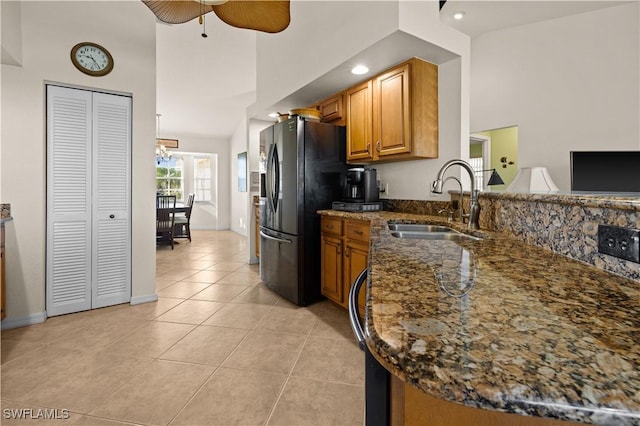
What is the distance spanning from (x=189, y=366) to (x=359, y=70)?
8.48 feet

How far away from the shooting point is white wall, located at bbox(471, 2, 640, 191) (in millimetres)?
3172

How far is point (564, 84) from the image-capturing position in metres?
3.51

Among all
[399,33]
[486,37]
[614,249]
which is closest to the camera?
[614,249]

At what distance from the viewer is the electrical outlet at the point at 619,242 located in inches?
27.5

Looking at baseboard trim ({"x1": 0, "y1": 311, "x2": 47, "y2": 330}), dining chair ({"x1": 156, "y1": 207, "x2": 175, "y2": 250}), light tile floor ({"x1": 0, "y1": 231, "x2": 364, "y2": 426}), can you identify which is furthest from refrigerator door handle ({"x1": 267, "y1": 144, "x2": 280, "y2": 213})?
dining chair ({"x1": 156, "y1": 207, "x2": 175, "y2": 250})

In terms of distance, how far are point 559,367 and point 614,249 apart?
633 mm

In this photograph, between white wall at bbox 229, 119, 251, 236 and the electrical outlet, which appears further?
white wall at bbox 229, 119, 251, 236

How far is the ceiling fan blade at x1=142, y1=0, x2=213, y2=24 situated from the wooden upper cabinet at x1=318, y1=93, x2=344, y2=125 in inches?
58.2

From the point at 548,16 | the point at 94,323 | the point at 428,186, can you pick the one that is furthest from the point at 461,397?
the point at 548,16

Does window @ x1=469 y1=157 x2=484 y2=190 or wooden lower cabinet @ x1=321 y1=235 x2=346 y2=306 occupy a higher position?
window @ x1=469 y1=157 x2=484 y2=190

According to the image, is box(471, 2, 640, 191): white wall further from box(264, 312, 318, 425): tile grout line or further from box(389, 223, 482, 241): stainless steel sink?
box(264, 312, 318, 425): tile grout line

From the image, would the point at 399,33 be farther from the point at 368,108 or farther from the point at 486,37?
the point at 486,37

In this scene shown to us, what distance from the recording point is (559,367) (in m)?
0.33

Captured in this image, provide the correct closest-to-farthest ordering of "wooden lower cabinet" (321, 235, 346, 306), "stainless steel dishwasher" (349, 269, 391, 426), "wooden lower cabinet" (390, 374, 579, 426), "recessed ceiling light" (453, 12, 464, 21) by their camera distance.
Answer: "wooden lower cabinet" (390, 374, 579, 426) → "stainless steel dishwasher" (349, 269, 391, 426) → "wooden lower cabinet" (321, 235, 346, 306) → "recessed ceiling light" (453, 12, 464, 21)
